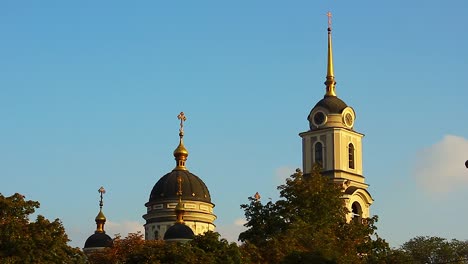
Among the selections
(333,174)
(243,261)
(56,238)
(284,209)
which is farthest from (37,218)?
(333,174)

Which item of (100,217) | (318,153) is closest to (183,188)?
(100,217)

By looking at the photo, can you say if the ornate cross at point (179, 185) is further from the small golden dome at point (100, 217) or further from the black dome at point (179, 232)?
the small golden dome at point (100, 217)

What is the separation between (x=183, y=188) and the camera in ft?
298

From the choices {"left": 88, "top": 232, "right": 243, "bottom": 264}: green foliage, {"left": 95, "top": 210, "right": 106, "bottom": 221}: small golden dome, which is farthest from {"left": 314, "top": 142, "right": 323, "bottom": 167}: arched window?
{"left": 88, "top": 232, "right": 243, "bottom": 264}: green foliage

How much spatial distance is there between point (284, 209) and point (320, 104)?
80.4ft

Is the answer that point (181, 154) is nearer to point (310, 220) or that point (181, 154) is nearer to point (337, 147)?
point (337, 147)

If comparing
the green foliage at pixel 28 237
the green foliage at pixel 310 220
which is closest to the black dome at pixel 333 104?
the green foliage at pixel 310 220

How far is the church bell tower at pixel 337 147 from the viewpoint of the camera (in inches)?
3216

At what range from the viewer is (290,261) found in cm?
4838

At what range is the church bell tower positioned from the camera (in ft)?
268

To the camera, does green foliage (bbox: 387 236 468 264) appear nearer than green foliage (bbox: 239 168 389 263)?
No

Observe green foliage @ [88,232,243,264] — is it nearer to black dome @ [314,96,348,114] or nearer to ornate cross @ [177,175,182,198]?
black dome @ [314,96,348,114]

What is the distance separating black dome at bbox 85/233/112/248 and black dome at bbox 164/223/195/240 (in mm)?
10322

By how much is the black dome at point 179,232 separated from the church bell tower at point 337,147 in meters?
9.53
